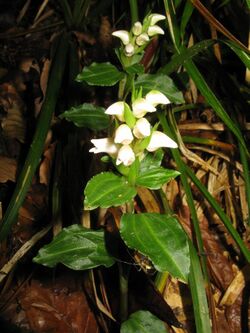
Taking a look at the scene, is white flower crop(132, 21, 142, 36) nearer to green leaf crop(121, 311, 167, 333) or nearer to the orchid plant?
the orchid plant

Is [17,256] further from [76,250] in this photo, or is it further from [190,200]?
[190,200]

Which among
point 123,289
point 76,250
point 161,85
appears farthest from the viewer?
point 161,85

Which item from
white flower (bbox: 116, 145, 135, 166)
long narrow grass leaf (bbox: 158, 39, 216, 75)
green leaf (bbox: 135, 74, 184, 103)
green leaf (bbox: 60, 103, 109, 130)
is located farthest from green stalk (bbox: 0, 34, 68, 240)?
white flower (bbox: 116, 145, 135, 166)

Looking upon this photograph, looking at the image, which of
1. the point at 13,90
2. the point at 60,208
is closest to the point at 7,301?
the point at 60,208

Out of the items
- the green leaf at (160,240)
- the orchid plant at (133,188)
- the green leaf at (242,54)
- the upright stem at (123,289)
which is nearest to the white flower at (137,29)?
the orchid plant at (133,188)

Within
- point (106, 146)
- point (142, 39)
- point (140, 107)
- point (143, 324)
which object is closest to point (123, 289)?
point (143, 324)

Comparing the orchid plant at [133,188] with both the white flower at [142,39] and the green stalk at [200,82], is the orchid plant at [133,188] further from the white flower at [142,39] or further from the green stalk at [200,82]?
the green stalk at [200,82]
